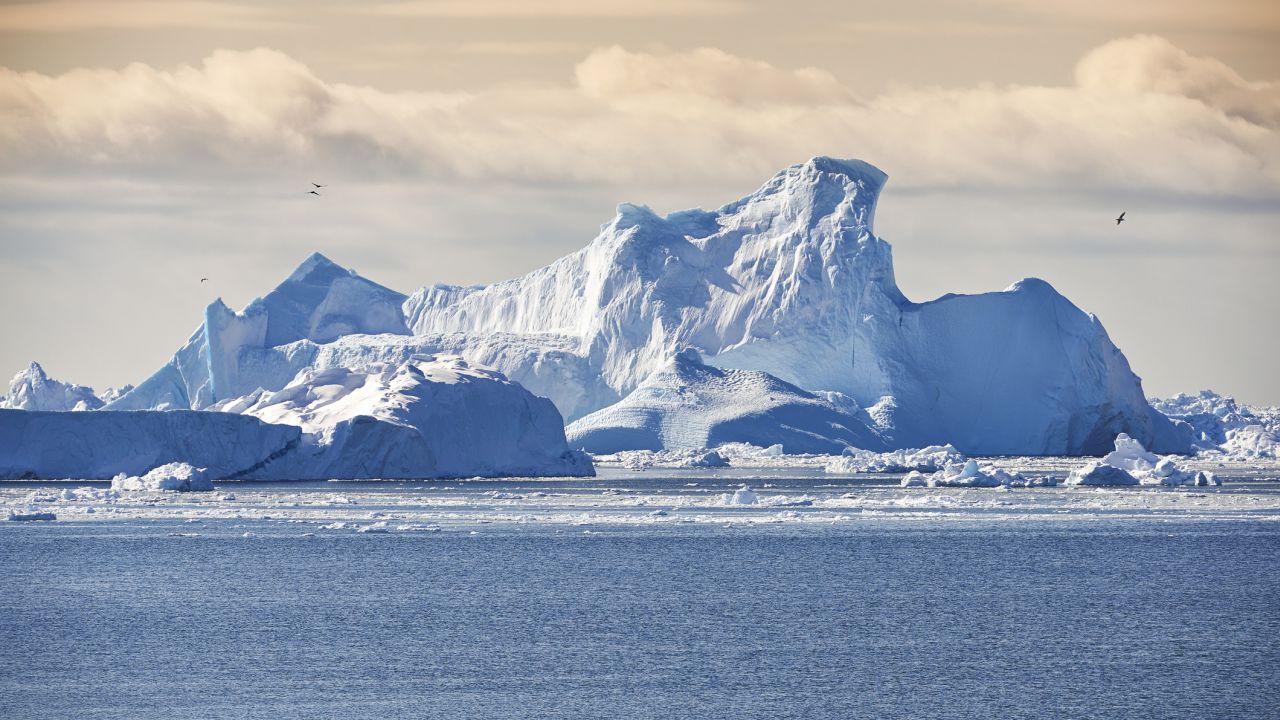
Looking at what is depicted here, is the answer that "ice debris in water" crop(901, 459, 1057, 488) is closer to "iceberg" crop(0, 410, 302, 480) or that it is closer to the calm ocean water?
the calm ocean water

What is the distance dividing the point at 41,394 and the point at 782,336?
3484 centimetres

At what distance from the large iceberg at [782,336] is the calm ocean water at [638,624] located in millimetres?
45360

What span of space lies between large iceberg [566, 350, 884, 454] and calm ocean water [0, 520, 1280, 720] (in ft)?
138

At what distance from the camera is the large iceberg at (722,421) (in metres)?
77.0

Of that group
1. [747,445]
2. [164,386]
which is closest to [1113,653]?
[747,445]

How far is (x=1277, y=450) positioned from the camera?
300 feet

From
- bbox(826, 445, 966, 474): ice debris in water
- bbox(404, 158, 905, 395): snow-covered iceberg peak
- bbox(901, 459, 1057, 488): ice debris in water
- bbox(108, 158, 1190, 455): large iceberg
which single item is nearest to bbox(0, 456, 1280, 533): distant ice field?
bbox(901, 459, 1057, 488): ice debris in water

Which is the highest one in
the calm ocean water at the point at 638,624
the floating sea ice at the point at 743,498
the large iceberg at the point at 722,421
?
the large iceberg at the point at 722,421

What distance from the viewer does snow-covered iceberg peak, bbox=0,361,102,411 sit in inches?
3268

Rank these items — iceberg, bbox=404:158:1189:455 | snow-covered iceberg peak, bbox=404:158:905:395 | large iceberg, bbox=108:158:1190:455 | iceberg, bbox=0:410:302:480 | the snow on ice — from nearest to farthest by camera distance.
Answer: iceberg, bbox=0:410:302:480 < the snow on ice < iceberg, bbox=404:158:1189:455 < large iceberg, bbox=108:158:1190:455 < snow-covered iceberg peak, bbox=404:158:905:395

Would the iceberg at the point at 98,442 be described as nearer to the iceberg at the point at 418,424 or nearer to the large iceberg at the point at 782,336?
the iceberg at the point at 418,424

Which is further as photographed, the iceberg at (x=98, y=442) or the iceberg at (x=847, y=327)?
the iceberg at (x=847, y=327)

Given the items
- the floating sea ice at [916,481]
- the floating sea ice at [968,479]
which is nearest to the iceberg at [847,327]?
the floating sea ice at [916,481]

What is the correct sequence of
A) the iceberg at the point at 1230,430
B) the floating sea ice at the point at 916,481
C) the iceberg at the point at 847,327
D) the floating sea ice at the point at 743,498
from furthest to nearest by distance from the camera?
the iceberg at the point at 1230,430, the iceberg at the point at 847,327, the floating sea ice at the point at 916,481, the floating sea ice at the point at 743,498
